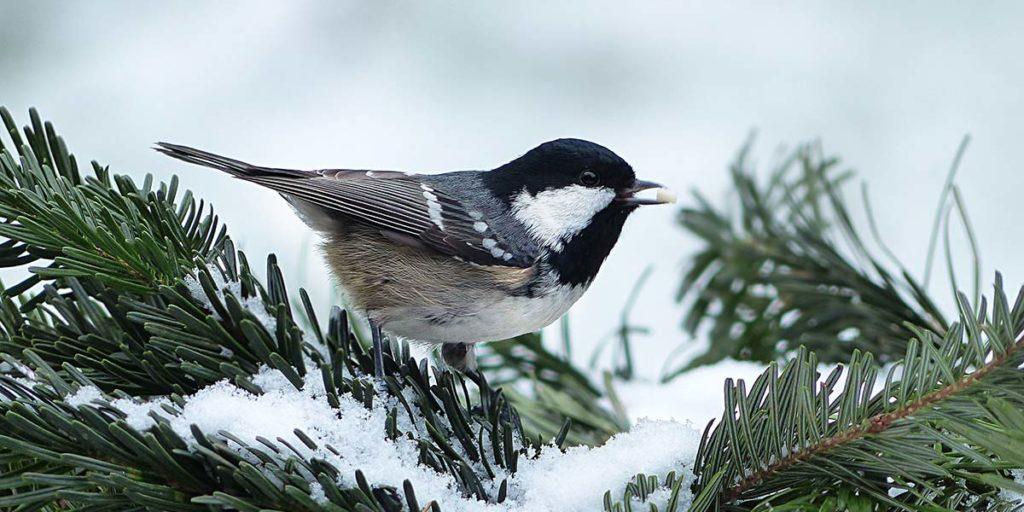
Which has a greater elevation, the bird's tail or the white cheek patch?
the bird's tail

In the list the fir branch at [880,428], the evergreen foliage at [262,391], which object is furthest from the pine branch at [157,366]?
the fir branch at [880,428]

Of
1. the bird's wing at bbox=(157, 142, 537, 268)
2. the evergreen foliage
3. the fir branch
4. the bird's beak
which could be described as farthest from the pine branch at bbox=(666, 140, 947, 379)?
the fir branch

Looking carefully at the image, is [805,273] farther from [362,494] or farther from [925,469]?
[362,494]

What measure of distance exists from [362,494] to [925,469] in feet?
1.44

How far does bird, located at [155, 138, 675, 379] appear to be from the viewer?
1479mm

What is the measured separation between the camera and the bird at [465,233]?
1.48 meters

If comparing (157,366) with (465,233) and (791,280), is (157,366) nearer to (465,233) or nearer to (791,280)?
(465,233)

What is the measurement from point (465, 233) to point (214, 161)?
0.40 metres

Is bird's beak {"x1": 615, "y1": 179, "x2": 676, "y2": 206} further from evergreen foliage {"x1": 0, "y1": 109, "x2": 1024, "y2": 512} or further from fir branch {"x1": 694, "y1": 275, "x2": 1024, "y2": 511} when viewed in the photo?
fir branch {"x1": 694, "y1": 275, "x2": 1024, "y2": 511}

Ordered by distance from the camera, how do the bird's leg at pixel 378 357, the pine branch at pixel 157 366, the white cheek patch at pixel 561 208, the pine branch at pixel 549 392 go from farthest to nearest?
the white cheek patch at pixel 561 208, the pine branch at pixel 549 392, the bird's leg at pixel 378 357, the pine branch at pixel 157 366

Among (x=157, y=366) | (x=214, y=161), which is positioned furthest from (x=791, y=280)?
(x=157, y=366)

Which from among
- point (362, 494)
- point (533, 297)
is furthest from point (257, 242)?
point (362, 494)

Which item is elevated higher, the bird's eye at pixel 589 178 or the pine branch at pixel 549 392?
the bird's eye at pixel 589 178

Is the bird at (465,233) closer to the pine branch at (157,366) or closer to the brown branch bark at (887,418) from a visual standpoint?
the pine branch at (157,366)
